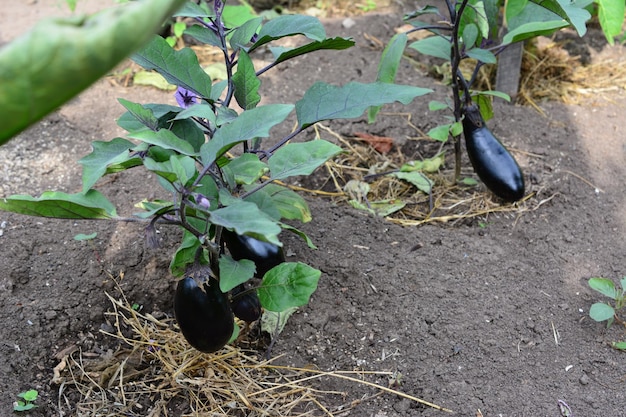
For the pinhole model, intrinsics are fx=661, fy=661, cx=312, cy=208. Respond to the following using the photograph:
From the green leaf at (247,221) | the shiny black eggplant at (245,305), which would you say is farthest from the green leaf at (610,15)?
the green leaf at (247,221)

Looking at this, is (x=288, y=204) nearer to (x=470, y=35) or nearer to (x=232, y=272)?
(x=232, y=272)

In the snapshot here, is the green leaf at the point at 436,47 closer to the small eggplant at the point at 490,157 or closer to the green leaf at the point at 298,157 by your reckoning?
the small eggplant at the point at 490,157

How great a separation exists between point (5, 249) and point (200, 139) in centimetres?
77

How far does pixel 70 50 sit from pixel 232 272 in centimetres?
76

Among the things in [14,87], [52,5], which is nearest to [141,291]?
[14,87]

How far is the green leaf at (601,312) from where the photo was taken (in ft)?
5.57

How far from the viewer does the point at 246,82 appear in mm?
1390

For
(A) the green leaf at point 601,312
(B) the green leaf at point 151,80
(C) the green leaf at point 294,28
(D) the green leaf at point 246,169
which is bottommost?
(A) the green leaf at point 601,312

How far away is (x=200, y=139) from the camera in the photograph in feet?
4.72

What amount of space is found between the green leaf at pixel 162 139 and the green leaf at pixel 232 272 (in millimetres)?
249

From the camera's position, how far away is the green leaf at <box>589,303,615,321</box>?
1.70 meters

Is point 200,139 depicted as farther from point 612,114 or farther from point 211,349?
point 612,114

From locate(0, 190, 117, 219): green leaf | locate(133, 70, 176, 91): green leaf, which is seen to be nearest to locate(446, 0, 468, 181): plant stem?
locate(0, 190, 117, 219): green leaf

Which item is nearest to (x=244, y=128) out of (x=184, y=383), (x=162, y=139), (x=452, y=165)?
(x=162, y=139)
